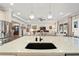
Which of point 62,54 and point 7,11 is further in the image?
point 7,11

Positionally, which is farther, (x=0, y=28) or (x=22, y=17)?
(x=22, y=17)

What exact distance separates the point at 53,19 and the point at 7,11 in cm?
91

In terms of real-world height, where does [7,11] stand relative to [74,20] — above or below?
above

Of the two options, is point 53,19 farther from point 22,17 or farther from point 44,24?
point 22,17

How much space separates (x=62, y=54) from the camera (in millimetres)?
1602

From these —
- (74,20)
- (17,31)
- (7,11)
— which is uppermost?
(7,11)

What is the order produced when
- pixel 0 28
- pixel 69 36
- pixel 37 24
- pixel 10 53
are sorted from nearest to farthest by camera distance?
pixel 10 53 → pixel 0 28 → pixel 37 24 → pixel 69 36

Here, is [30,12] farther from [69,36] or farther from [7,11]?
[69,36]

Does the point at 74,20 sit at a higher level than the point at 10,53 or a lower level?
higher

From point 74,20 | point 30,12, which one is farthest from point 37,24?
point 74,20

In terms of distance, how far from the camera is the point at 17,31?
98.7 inches

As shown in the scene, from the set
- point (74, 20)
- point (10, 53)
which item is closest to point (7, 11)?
point (10, 53)

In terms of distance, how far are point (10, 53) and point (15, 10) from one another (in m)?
1.25

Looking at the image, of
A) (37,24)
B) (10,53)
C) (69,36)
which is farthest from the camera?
(69,36)
